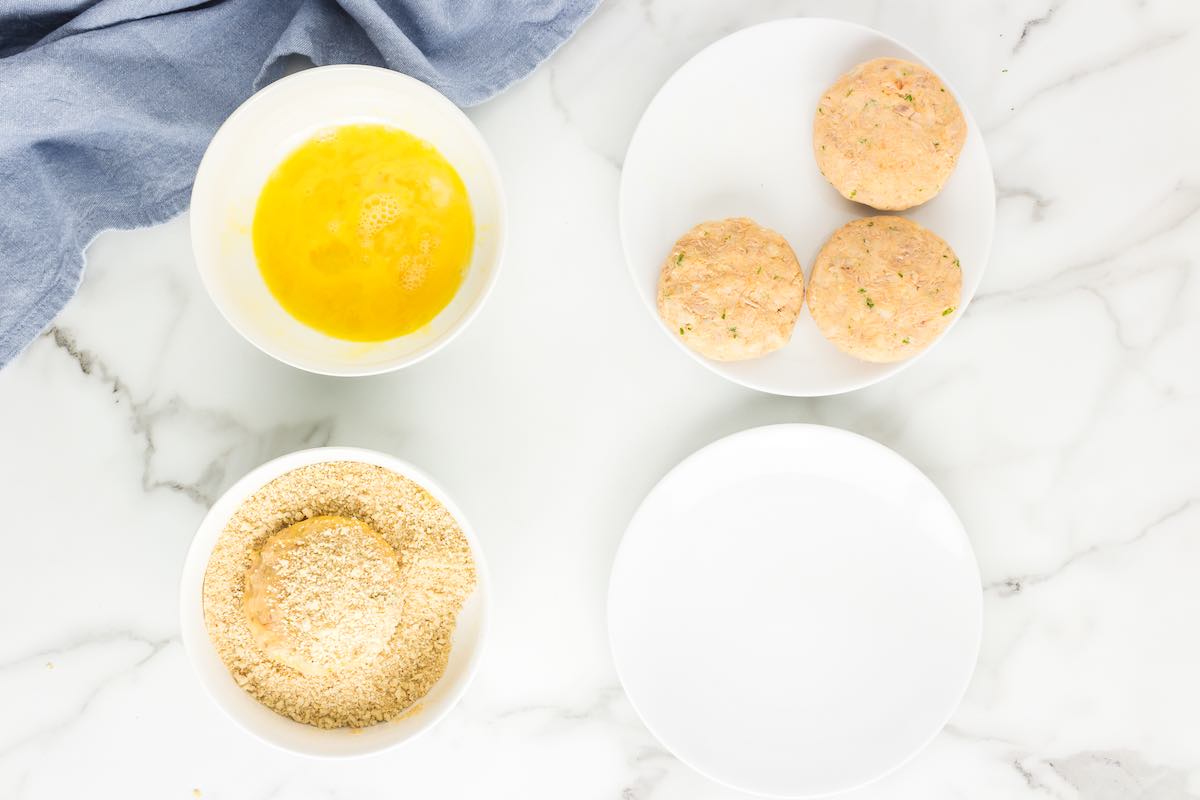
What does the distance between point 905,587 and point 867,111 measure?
727mm

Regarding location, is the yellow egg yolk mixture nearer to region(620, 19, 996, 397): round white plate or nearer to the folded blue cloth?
the folded blue cloth

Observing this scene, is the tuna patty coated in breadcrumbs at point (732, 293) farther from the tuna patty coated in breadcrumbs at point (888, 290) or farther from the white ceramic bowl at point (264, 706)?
the white ceramic bowl at point (264, 706)

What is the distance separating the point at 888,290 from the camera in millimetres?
1188

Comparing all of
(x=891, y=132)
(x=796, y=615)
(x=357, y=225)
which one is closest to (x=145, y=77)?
(x=357, y=225)

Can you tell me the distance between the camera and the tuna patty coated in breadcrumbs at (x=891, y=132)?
46.6 inches

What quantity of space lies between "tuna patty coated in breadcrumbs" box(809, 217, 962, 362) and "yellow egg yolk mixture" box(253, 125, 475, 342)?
558 mm

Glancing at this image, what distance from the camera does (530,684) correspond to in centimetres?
142

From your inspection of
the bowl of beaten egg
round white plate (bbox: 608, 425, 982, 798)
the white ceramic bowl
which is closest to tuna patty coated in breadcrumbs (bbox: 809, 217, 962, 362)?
round white plate (bbox: 608, 425, 982, 798)

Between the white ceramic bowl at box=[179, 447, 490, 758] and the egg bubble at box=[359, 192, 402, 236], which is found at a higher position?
the egg bubble at box=[359, 192, 402, 236]

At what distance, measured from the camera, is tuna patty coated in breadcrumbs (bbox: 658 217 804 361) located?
120 cm

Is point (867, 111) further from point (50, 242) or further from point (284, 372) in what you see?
point (50, 242)

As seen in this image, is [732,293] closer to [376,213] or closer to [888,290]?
[888,290]

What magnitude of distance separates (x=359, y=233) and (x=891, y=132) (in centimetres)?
75

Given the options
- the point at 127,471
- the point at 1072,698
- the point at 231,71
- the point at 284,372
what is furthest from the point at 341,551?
the point at 1072,698
